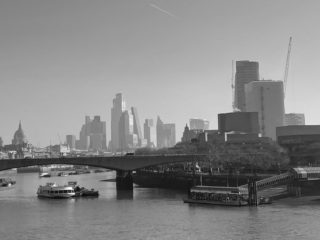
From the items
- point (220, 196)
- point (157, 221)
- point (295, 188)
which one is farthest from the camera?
point (295, 188)

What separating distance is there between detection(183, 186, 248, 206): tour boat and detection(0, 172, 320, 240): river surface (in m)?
2.45

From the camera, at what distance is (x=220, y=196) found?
85.2m

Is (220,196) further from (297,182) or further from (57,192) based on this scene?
(57,192)

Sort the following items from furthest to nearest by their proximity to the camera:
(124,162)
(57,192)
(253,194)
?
(124,162), (57,192), (253,194)

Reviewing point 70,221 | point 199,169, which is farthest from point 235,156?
point 70,221

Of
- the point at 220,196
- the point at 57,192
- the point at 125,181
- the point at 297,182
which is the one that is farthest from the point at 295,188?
the point at 125,181

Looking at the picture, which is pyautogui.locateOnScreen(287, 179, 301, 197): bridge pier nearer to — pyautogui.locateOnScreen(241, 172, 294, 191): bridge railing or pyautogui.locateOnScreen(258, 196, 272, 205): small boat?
pyautogui.locateOnScreen(241, 172, 294, 191): bridge railing

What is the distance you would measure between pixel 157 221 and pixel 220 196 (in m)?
19.6

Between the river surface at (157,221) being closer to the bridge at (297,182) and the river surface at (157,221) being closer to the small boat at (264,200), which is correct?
the small boat at (264,200)

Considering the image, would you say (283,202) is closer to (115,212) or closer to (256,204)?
(256,204)

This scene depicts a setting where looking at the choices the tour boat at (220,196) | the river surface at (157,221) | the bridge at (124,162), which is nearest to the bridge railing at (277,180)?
the tour boat at (220,196)

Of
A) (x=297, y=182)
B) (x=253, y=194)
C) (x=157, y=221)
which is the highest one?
(x=297, y=182)

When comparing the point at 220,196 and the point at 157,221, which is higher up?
the point at 220,196

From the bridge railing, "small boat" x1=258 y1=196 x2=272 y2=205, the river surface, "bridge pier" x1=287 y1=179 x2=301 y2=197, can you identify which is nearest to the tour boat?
"small boat" x1=258 y1=196 x2=272 y2=205
